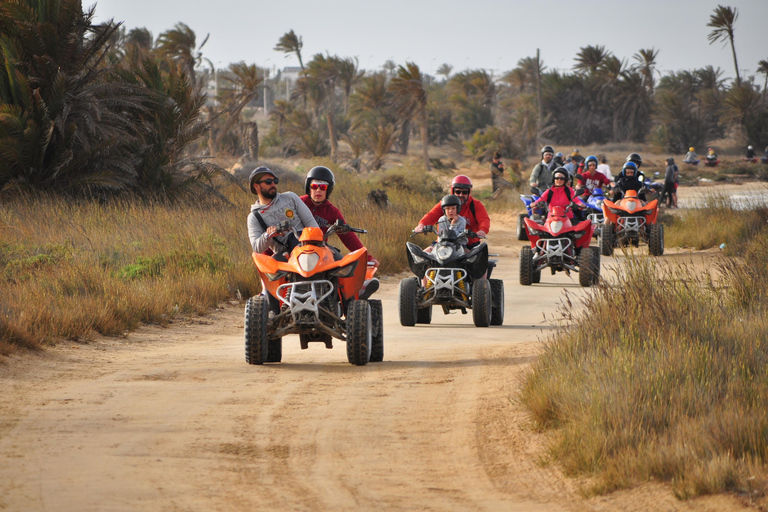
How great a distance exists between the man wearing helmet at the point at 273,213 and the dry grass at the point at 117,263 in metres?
2.35

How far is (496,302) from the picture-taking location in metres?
11.0

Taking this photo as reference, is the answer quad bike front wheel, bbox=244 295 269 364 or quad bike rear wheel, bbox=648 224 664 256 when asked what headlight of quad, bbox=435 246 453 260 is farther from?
quad bike rear wheel, bbox=648 224 664 256

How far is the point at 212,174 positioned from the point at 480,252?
12865mm

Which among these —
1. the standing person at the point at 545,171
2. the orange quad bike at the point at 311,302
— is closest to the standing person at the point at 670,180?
the standing person at the point at 545,171

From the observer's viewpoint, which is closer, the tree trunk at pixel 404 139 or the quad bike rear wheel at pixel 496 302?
the quad bike rear wheel at pixel 496 302

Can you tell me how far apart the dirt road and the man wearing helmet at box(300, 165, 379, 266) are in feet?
3.87

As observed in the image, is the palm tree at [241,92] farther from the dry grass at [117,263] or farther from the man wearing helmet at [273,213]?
the man wearing helmet at [273,213]

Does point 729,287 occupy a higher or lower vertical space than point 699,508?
higher

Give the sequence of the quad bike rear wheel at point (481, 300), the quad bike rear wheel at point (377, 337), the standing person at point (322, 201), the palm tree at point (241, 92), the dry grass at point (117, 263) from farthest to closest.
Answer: the palm tree at point (241, 92) < the quad bike rear wheel at point (481, 300) < the dry grass at point (117, 263) < the standing person at point (322, 201) < the quad bike rear wheel at point (377, 337)

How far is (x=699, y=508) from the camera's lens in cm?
440

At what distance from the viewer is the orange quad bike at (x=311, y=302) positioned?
25.3ft

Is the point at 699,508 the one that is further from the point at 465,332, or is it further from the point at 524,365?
the point at 465,332

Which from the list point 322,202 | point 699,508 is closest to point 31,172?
point 322,202

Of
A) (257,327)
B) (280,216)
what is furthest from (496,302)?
(257,327)
